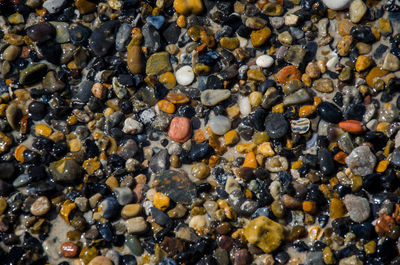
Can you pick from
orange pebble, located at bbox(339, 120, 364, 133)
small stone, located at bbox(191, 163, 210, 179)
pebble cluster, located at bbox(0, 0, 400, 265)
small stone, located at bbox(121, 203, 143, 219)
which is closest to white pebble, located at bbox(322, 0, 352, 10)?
pebble cluster, located at bbox(0, 0, 400, 265)

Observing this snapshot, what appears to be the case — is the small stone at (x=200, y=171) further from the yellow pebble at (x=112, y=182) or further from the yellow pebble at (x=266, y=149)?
the yellow pebble at (x=112, y=182)

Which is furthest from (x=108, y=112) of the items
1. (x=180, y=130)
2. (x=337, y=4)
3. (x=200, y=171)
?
(x=337, y=4)

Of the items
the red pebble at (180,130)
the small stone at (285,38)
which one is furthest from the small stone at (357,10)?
the red pebble at (180,130)

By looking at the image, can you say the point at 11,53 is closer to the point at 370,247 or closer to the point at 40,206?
the point at 40,206

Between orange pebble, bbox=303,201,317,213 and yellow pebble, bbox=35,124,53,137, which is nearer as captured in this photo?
orange pebble, bbox=303,201,317,213

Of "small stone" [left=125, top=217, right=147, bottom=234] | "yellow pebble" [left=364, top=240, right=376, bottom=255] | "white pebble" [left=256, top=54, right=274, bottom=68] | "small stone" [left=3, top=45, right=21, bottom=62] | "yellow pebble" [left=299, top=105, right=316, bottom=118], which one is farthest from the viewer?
"small stone" [left=3, top=45, right=21, bottom=62]

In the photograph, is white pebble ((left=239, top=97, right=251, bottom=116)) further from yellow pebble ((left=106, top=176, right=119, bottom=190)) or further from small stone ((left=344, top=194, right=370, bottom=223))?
yellow pebble ((left=106, top=176, right=119, bottom=190))
